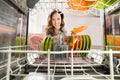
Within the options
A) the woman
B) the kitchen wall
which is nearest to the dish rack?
the woman

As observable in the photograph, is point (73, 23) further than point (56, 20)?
Yes

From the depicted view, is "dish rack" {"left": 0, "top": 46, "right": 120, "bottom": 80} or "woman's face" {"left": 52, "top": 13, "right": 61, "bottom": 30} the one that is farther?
"woman's face" {"left": 52, "top": 13, "right": 61, "bottom": 30}

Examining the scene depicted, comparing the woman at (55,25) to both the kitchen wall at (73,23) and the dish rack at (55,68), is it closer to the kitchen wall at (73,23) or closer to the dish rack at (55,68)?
the kitchen wall at (73,23)

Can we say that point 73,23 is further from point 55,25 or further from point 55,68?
point 55,68

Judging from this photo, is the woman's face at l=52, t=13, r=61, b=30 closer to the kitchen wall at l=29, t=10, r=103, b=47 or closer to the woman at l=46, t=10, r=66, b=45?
the woman at l=46, t=10, r=66, b=45

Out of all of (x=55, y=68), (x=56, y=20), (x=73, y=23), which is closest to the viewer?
(x=55, y=68)

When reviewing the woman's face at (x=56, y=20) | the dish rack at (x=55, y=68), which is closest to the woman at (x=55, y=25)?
the woman's face at (x=56, y=20)

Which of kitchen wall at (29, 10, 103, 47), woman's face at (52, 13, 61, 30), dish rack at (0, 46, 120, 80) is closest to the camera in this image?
dish rack at (0, 46, 120, 80)

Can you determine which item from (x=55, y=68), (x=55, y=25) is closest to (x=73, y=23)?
(x=55, y=25)

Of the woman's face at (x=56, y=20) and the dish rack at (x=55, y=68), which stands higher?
the woman's face at (x=56, y=20)

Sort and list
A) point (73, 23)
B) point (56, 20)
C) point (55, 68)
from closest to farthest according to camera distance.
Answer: point (55, 68), point (56, 20), point (73, 23)

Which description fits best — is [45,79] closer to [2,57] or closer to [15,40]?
[2,57]

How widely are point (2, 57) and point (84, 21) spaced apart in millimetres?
1635

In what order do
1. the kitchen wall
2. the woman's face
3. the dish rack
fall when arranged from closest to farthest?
the dish rack → the woman's face → the kitchen wall
